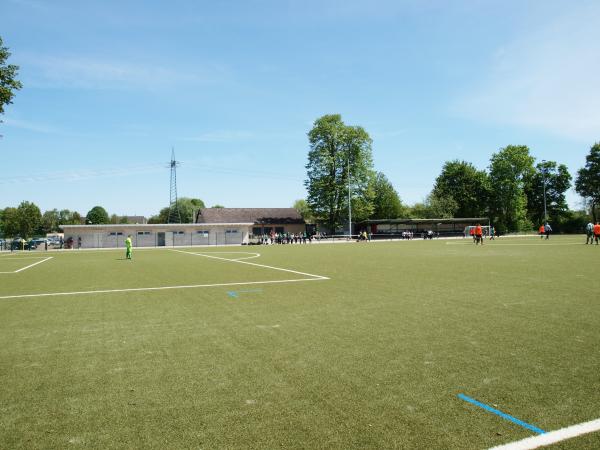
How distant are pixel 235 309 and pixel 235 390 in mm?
4308

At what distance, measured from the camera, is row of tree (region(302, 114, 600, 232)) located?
217 ft

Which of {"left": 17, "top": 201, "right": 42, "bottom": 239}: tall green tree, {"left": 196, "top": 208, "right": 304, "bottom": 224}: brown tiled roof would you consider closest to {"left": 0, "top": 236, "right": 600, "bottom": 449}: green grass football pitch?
{"left": 196, "top": 208, "right": 304, "bottom": 224}: brown tiled roof

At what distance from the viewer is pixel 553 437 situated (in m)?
3.04

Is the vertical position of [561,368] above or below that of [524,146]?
below

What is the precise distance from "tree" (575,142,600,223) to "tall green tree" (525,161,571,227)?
3.45m

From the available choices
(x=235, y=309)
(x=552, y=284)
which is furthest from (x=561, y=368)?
(x=552, y=284)

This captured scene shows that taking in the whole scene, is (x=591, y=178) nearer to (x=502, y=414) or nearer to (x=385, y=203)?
(x=385, y=203)

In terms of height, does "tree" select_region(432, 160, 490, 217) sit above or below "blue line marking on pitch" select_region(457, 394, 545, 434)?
above

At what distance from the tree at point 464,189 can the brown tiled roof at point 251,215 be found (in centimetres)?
3121

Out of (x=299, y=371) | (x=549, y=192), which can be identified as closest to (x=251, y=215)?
(x=549, y=192)

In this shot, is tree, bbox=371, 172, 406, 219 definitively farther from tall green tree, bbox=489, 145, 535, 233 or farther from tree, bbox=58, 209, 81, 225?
tree, bbox=58, 209, 81, 225

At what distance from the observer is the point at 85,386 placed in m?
4.18

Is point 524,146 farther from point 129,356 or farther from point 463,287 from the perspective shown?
point 129,356

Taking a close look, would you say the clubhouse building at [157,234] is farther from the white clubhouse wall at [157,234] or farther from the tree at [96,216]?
the tree at [96,216]
